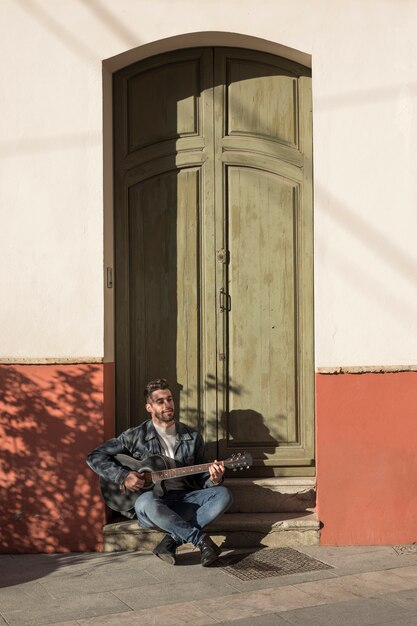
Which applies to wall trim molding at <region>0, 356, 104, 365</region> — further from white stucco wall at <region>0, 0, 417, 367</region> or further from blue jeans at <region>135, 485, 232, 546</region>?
blue jeans at <region>135, 485, 232, 546</region>

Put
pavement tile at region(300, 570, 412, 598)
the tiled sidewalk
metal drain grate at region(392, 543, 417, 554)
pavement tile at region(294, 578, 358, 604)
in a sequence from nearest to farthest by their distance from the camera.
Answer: the tiled sidewalk
pavement tile at region(294, 578, 358, 604)
pavement tile at region(300, 570, 412, 598)
metal drain grate at region(392, 543, 417, 554)

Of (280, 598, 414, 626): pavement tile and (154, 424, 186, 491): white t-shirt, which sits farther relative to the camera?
(154, 424, 186, 491): white t-shirt

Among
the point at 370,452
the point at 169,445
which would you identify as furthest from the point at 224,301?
the point at 370,452

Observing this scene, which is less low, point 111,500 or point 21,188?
point 21,188

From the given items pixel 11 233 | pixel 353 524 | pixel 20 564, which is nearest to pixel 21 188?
pixel 11 233

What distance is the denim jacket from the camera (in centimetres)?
652

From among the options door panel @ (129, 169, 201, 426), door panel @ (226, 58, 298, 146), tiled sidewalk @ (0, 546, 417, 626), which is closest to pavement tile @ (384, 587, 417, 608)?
tiled sidewalk @ (0, 546, 417, 626)

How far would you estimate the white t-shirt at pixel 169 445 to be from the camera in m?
6.57

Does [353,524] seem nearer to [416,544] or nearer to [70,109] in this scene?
[416,544]

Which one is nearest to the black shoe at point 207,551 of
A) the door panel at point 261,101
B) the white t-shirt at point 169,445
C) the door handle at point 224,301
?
the white t-shirt at point 169,445

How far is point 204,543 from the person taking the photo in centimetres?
621

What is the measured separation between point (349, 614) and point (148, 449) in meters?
1.93

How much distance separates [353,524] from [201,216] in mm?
2525

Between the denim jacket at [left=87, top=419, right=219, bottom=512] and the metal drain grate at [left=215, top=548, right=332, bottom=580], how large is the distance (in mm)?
541
